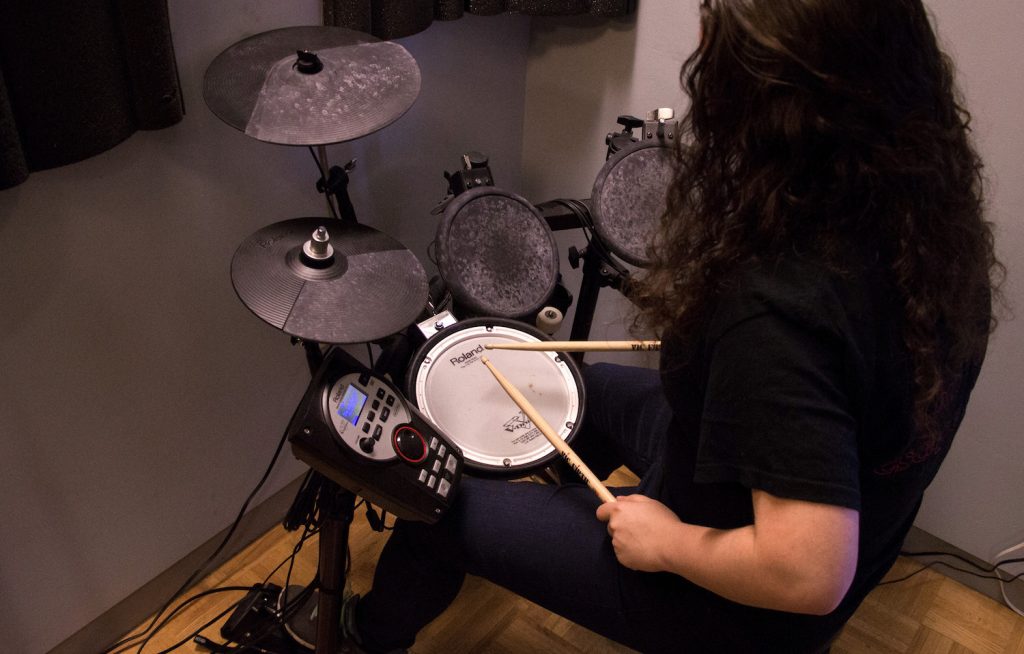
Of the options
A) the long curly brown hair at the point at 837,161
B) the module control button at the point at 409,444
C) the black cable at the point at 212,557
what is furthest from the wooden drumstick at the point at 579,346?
the black cable at the point at 212,557

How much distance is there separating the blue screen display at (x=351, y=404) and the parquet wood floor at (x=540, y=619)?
66cm

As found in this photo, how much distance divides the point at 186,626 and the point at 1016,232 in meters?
1.64

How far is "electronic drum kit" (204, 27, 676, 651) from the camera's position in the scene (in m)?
0.91

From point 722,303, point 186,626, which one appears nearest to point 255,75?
point 722,303

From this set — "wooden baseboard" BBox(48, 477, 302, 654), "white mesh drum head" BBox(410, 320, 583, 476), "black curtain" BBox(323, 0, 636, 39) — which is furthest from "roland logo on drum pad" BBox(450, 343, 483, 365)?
"wooden baseboard" BBox(48, 477, 302, 654)

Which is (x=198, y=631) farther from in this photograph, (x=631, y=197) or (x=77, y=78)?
(x=631, y=197)

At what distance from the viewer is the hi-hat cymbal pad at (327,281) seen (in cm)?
87

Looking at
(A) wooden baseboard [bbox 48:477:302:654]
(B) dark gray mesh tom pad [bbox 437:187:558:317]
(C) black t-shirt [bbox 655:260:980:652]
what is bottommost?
(A) wooden baseboard [bbox 48:477:302:654]

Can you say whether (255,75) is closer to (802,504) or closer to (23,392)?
(23,392)

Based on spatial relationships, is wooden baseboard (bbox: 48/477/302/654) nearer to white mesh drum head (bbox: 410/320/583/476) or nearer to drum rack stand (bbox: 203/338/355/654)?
drum rack stand (bbox: 203/338/355/654)

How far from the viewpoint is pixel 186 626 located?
4.59 feet

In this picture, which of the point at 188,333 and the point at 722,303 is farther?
the point at 188,333

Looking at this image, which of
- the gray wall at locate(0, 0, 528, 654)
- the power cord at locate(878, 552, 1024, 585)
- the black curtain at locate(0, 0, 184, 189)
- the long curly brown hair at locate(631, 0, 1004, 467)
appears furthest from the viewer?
the power cord at locate(878, 552, 1024, 585)

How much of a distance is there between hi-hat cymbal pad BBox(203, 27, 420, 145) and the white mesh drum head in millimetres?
341
